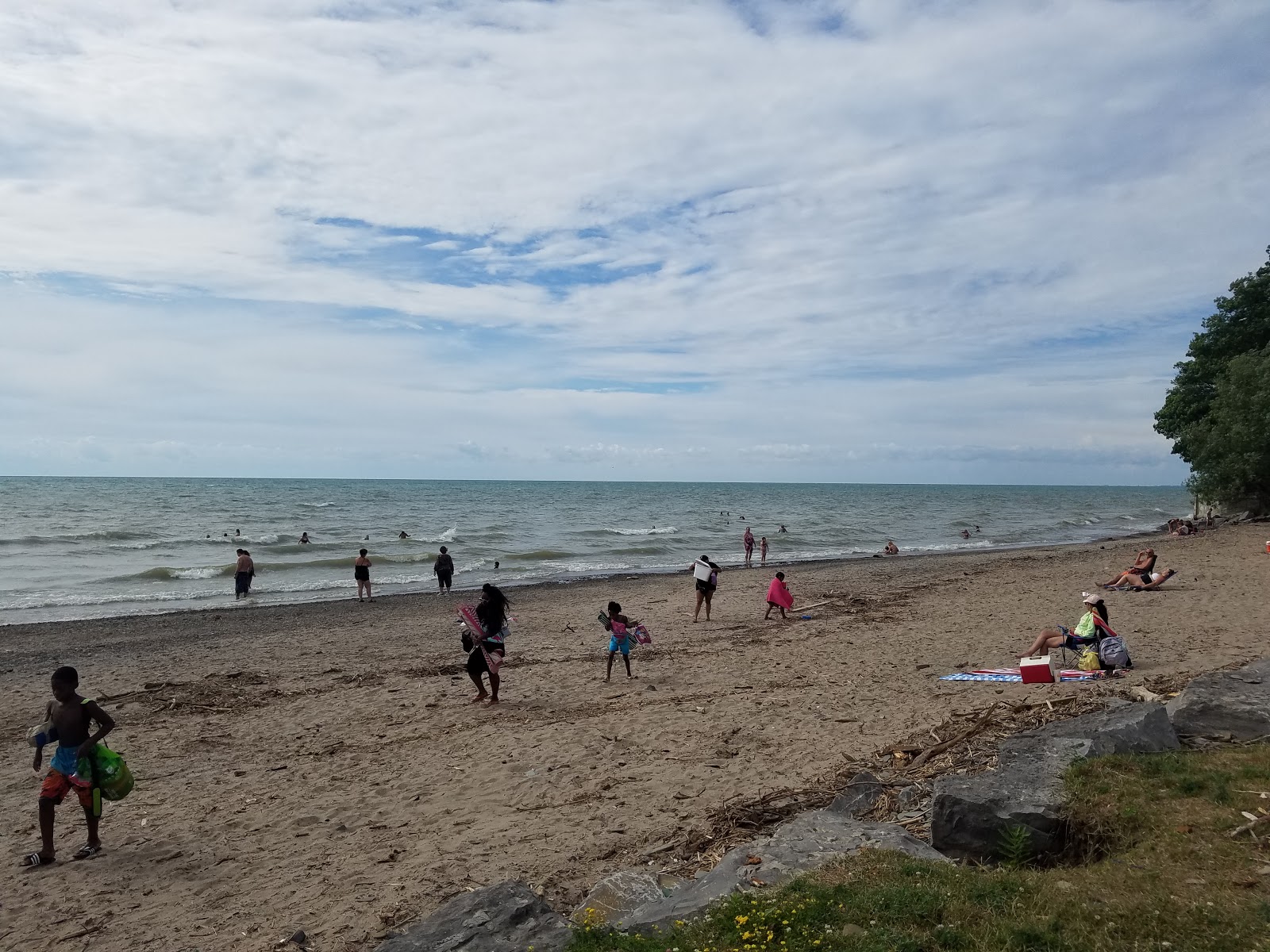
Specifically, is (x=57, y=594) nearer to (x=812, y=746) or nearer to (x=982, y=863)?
(x=812, y=746)

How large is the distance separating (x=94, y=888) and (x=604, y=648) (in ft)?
31.1

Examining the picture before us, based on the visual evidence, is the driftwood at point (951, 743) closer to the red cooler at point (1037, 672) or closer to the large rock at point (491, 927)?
the red cooler at point (1037, 672)

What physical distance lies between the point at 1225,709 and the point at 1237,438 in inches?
1332

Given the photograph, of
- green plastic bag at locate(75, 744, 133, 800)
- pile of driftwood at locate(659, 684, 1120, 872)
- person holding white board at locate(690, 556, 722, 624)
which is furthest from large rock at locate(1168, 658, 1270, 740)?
person holding white board at locate(690, 556, 722, 624)

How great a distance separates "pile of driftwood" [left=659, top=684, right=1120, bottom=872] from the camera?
574 cm

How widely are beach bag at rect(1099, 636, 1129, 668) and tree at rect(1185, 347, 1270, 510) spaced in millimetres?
28764

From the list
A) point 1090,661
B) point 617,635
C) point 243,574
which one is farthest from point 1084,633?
point 243,574

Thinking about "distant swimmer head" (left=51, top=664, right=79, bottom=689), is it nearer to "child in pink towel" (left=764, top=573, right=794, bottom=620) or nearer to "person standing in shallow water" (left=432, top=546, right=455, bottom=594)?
"child in pink towel" (left=764, top=573, right=794, bottom=620)

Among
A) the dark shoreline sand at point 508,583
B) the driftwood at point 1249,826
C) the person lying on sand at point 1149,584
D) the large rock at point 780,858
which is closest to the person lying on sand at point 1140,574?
the person lying on sand at point 1149,584

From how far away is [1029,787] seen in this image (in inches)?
196

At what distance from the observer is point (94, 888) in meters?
6.17

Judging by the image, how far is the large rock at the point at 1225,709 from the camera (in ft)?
19.5

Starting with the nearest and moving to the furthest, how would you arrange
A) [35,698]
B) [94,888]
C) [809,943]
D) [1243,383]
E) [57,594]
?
[809,943]
[94,888]
[35,698]
[57,594]
[1243,383]

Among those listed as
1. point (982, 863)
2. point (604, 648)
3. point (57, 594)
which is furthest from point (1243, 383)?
point (57, 594)
